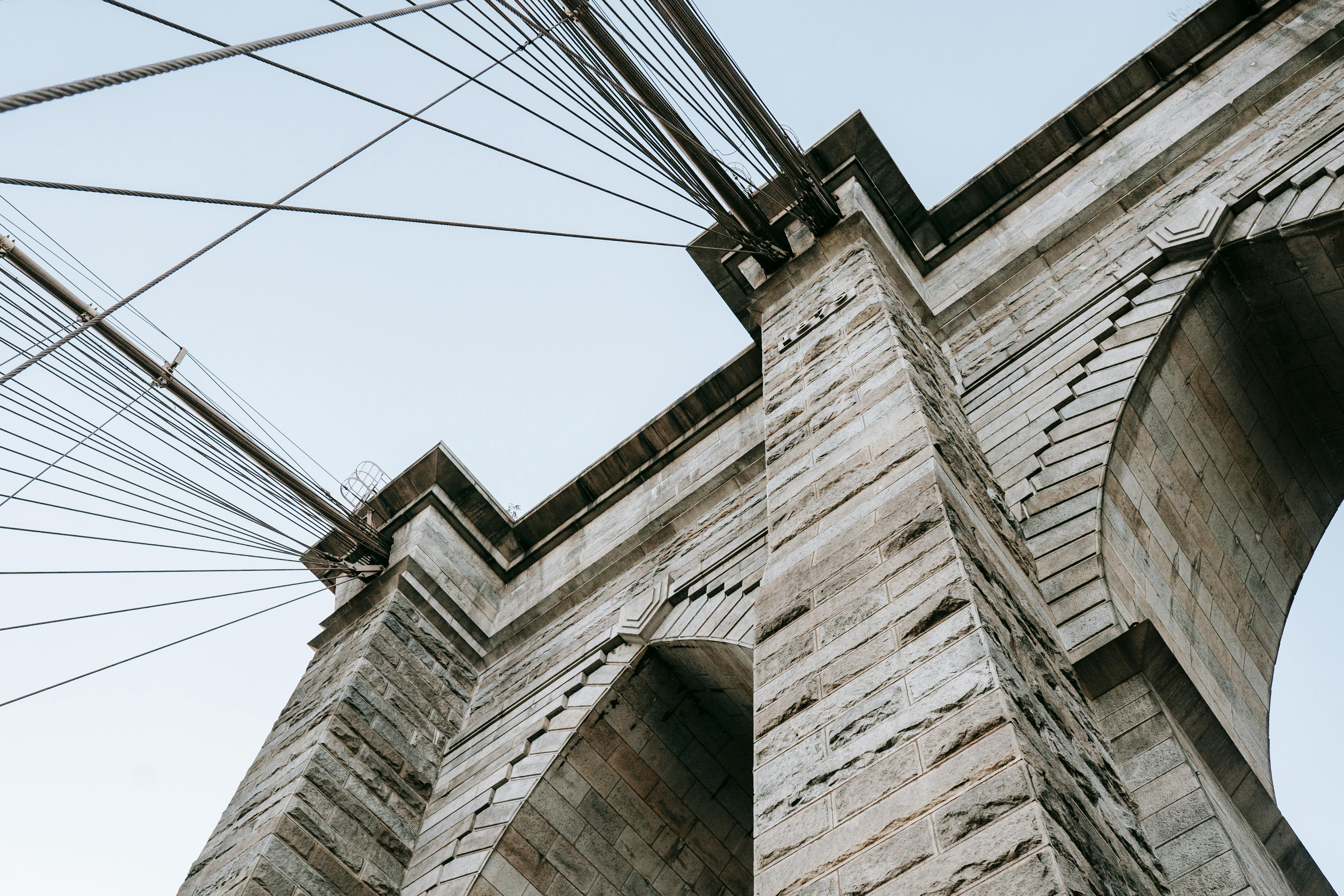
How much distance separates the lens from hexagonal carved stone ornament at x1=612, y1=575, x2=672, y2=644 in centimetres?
704

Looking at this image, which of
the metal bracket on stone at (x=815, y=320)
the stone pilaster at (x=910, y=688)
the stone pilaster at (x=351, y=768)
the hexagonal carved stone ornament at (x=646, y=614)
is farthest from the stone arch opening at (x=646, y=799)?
the stone pilaster at (x=910, y=688)

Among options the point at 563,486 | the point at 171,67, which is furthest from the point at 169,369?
the point at 171,67

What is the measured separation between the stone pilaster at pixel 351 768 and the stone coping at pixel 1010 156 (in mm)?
3518

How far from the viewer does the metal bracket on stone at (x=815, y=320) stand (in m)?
6.49

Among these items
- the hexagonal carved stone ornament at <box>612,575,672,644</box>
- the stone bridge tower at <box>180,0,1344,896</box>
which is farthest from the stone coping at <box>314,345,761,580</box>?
the hexagonal carved stone ornament at <box>612,575,672,644</box>

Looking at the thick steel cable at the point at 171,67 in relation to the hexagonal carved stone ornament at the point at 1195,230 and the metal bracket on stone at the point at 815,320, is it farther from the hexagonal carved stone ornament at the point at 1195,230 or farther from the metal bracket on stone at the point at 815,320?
the hexagonal carved stone ornament at the point at 1195,230

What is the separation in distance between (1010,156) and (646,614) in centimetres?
427

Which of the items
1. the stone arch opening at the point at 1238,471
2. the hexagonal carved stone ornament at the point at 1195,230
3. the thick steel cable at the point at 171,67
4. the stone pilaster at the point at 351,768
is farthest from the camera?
the stone pilaster at the point at 351,768

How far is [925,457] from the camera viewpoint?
13.6 ft

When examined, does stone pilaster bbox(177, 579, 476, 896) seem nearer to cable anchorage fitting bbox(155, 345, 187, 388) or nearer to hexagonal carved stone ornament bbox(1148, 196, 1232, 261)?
cable anchorage fitting bbox(155, 345, 187, 388)

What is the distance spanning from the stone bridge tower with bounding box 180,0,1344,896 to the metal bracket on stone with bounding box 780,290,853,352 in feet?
0.26

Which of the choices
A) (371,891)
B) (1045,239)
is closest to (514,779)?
(371,891)

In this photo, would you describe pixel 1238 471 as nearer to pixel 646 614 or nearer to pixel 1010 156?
pixel 1010 156

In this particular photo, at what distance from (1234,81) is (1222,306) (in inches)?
81.6
